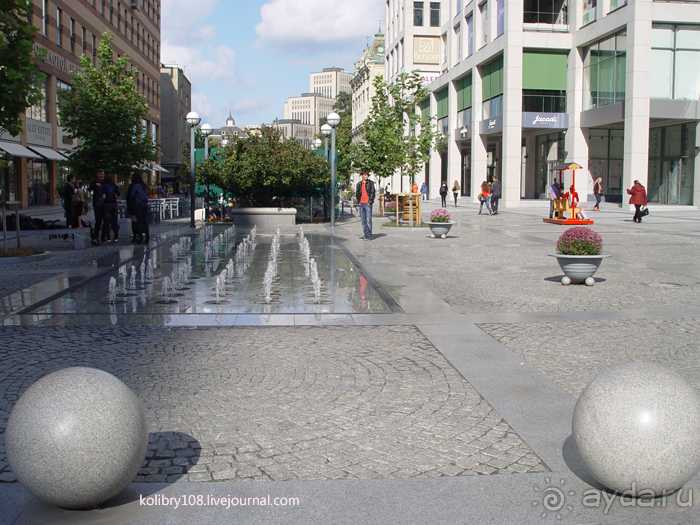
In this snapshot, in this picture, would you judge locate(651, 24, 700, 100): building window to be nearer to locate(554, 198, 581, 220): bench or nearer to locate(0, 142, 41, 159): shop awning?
locate(554, 198, 581, 220): bench

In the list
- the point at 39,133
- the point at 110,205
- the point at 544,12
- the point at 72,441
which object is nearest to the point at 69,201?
the point at 110,205

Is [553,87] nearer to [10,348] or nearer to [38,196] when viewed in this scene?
[38,196]

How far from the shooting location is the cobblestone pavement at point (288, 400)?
398 cm

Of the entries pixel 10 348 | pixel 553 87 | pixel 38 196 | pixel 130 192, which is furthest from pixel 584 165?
pixel 10 348

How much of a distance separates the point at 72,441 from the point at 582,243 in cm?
912

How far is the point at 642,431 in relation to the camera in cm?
320

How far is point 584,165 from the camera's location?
40.1 m

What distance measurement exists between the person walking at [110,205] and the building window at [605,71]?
28.1 m

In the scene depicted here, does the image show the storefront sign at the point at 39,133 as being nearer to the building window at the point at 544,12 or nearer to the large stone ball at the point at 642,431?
the building window at the point at 544,12

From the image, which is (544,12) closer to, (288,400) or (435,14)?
(435,14)

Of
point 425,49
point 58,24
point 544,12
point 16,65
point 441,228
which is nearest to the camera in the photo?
point 16,65

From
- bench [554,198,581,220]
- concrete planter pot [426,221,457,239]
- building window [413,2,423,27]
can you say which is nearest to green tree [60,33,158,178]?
concrete planter pot [426,221,457,239]

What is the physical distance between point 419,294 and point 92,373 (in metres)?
7.15

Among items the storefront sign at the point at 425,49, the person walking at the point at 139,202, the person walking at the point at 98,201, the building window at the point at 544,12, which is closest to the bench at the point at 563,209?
the person walking at the point at 139,202
